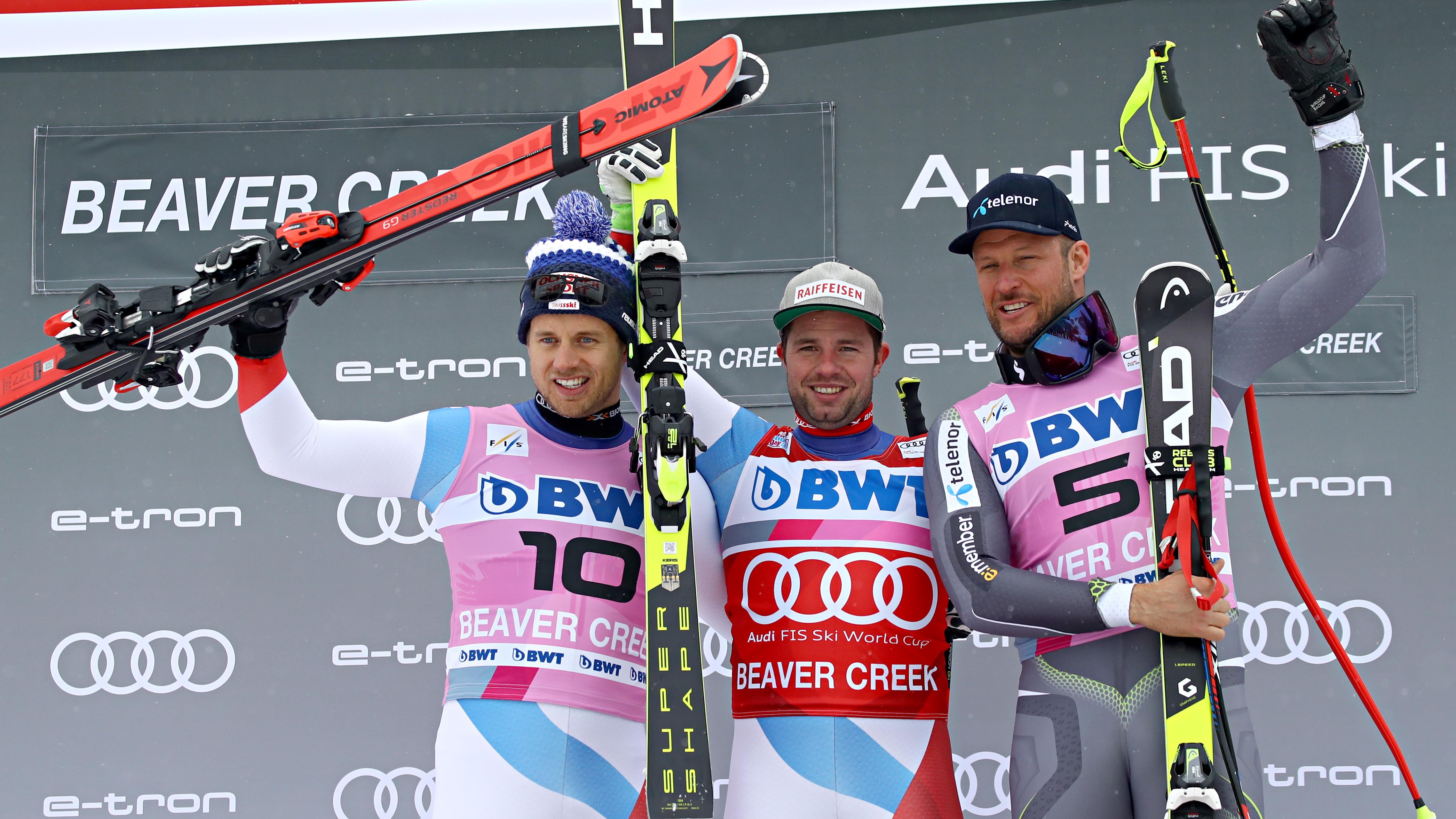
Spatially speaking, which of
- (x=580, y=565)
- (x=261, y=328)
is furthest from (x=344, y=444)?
(x=580, y=565)

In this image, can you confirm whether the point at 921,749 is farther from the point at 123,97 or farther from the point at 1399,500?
the point at 123,97

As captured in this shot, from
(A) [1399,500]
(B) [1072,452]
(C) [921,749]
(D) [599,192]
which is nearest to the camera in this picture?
(B) [1072,452]

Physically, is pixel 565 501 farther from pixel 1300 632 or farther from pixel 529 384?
pixel 1300 632

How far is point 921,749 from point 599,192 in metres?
2.69

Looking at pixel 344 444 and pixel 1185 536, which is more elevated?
pixel 344 444

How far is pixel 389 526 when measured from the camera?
4.30 m

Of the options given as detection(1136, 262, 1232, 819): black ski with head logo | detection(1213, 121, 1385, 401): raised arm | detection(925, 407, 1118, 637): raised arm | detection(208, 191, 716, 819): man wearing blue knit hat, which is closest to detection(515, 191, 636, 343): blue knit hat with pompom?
detection(208, 191, 716, 819): man wearing blue knit hat

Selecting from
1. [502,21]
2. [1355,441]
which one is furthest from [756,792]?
[502,21]

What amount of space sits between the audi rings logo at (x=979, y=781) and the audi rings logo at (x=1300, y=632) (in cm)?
100

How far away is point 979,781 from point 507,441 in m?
2.54

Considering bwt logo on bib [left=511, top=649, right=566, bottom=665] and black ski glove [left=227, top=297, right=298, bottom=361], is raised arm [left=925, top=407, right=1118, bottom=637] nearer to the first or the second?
bwt logo on bib [left=511, top=649, right=566, bottom=665]

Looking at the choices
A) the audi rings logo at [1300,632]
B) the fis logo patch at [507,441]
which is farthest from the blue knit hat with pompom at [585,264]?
the audi rings logo at [1300,632]

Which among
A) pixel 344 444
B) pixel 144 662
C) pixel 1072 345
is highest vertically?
pixel 1072 345

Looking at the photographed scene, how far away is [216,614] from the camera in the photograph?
4266 millimetres
